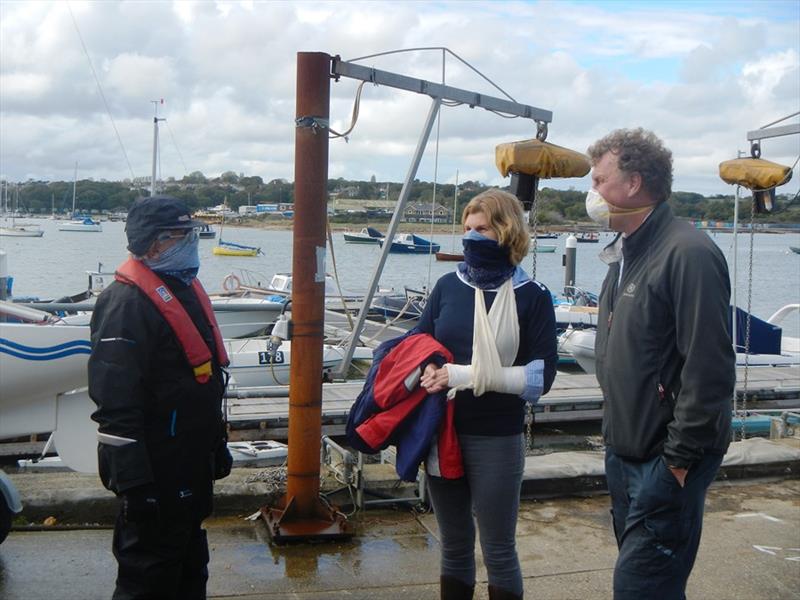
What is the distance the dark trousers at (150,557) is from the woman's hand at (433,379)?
1.02 m

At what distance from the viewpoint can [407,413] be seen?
347 centimetres

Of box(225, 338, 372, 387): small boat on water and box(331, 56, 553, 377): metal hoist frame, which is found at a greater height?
box(331, 56, 553, 377): metal hoist frame

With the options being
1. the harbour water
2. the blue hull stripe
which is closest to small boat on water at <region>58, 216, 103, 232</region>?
the harbour water

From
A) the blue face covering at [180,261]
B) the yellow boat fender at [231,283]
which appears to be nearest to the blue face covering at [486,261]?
the blue face covering at [180,261]

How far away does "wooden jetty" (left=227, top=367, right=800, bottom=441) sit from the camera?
33.2ft

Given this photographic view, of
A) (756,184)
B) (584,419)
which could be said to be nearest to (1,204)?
(584,419)

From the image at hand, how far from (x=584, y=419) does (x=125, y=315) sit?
9.83m

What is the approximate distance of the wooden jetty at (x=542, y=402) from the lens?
10.1 meters

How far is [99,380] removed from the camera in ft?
10.00

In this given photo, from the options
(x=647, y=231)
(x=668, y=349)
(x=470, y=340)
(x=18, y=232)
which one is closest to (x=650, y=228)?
(x=647, y=231)

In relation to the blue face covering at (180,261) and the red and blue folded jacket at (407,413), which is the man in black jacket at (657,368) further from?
A: the blue face covering at (180,261)

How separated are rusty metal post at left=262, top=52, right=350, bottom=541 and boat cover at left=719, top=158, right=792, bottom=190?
3.70 m

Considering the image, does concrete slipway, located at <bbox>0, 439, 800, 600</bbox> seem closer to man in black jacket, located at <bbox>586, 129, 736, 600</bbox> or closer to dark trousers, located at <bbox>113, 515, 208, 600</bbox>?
dark trousers, located at <bbox>113, 515, 208, 600</bbox>

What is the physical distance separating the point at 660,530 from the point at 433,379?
0.97 metres
